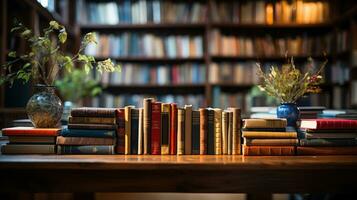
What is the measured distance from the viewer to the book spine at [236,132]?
1.35 metres

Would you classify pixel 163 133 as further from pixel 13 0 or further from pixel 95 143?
pixel 13 0

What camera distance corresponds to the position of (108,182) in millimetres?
1210

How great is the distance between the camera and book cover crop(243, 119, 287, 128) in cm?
133

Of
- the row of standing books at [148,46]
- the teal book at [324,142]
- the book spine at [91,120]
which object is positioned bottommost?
the teal book at [324,142]

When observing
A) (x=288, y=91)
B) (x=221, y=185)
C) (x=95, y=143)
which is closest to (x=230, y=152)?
(x=221, y=185)

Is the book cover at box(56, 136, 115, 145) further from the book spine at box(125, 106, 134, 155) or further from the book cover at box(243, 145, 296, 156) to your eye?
the book cover at box(243, 145, 296, 156)

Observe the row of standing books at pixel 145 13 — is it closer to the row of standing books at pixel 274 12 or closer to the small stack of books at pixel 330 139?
the row of standing books at pixel 274 12

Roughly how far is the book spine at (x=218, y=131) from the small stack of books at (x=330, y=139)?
28 centimetres

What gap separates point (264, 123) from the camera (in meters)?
1.34

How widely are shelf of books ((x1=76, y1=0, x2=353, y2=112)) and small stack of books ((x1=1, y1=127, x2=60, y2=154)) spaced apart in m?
2.87

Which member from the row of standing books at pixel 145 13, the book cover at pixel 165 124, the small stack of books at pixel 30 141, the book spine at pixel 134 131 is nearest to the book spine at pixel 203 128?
the book cover at pixel 165 124

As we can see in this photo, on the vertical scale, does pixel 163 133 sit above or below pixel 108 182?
above

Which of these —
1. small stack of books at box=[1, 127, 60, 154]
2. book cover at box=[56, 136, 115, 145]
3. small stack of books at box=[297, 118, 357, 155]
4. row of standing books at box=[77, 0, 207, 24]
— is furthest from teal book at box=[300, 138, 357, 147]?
row of standing books at box=[77, 0, 207, 24]

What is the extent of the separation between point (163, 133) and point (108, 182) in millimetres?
267
